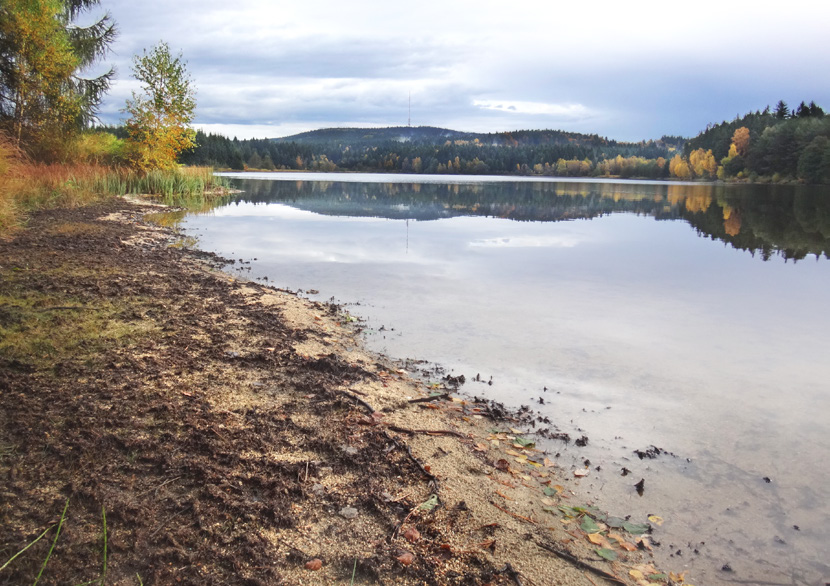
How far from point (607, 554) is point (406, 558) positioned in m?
1.13

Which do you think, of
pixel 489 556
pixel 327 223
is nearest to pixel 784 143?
pixel 327 223

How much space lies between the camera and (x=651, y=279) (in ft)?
37.8

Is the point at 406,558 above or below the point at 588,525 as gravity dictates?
above

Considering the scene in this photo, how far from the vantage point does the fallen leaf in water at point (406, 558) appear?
2805 millimetres

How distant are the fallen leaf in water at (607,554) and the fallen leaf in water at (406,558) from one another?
1.06 meters

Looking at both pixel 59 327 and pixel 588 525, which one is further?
pixel 59 327

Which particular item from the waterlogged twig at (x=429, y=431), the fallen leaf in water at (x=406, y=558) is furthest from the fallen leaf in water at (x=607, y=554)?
A: the waterlogged twig at (x=429, y=431)

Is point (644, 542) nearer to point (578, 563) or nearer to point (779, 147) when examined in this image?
point (578, 563)

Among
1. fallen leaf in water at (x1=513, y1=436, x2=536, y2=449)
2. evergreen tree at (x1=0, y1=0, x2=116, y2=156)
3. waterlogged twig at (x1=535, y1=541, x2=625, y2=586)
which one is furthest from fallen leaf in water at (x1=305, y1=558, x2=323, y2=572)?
evergreen tree at (x1=0, y1=0, x2=116, y2=156)

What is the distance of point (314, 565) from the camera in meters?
2.72

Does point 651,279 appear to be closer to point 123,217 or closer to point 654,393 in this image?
point 654,393

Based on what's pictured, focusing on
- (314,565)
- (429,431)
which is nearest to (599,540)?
(429,431)

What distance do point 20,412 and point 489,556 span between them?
3179mm

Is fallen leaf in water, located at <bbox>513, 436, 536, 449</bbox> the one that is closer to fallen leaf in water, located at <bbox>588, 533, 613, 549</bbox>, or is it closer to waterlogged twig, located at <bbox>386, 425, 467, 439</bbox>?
waterlogged twig, located at <bbox>386, 425, 467, 439</bbox>
